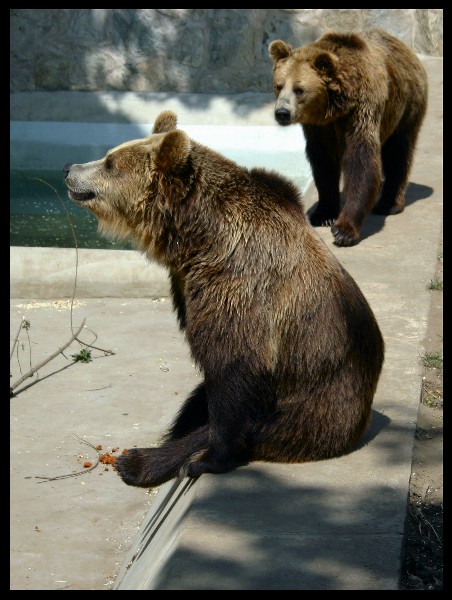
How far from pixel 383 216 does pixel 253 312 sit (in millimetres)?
5163

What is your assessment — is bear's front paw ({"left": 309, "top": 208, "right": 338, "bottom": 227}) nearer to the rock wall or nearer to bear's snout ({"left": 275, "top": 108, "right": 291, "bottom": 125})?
bear's snout ({"left": 275, "top": 108, "right": 291, "bottom": 125})

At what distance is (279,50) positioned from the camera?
8.69m

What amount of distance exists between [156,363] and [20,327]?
117 centimetres

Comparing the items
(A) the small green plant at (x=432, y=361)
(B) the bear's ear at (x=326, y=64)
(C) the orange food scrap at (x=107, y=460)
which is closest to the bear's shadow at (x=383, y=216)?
(B) the bear's ear at (x=326, y=64)

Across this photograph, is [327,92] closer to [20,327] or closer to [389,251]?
[389,251]

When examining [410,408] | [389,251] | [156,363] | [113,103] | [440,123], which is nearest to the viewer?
[410,408]

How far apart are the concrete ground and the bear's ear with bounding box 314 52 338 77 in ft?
4.76

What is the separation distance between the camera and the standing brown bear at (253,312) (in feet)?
14.8

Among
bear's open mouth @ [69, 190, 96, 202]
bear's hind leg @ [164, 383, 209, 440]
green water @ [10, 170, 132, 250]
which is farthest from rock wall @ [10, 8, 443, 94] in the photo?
bear's hind leg @ [164, 383, 209, 440]

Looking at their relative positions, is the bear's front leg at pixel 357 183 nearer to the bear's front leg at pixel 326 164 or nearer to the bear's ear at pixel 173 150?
the bear's front leg at pixel 326 164
